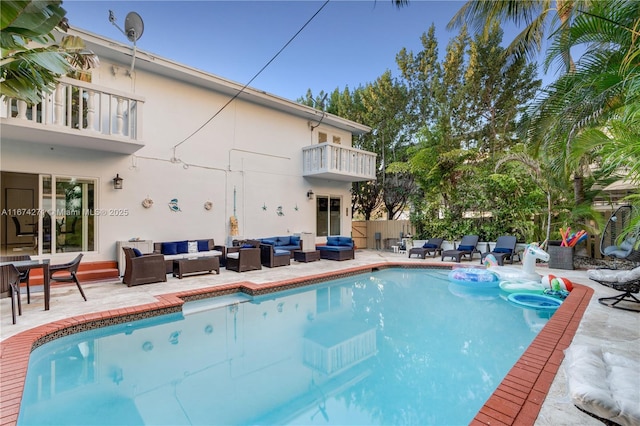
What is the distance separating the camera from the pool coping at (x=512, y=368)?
2.48 metres

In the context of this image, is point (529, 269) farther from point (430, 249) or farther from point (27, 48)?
point (27, 48)

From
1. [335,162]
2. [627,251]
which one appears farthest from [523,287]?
[335,162]

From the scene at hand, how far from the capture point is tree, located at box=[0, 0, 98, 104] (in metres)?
1.83

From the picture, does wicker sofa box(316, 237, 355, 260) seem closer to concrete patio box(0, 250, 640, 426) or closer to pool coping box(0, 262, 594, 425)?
concrete patio box(0, 250, 640, 426)

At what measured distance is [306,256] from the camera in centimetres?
1111

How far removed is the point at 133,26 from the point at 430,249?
11984mm

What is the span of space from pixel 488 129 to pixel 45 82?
17.0 meters

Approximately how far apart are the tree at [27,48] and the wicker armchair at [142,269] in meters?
4.82

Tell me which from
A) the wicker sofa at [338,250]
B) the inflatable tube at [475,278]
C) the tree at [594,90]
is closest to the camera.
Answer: the tree at [594,90]

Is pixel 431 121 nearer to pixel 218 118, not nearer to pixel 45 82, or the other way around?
pixel 218 118

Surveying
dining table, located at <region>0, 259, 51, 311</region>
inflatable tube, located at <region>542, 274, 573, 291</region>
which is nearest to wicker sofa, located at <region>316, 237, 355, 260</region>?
inflatable tube, located at <region>542, 274, 573, 291</region>

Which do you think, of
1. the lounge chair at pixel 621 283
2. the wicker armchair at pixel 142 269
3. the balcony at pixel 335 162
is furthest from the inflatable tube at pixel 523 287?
the wicker armchair at pixel 142 269

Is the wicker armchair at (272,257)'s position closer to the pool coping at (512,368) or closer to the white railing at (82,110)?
the pool coping at (512,368)

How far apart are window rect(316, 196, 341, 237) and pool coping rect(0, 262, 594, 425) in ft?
23.9
